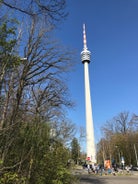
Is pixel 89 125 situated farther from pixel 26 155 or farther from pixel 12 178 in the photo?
pixel 26 155

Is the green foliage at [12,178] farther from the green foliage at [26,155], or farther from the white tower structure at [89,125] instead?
the white tower structure at [89,125]

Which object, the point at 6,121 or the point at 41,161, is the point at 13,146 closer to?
the point at 6,121

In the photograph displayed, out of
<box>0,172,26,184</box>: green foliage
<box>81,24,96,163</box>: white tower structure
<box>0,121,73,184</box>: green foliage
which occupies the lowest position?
<box>0,172,26,184</box>: green foliage

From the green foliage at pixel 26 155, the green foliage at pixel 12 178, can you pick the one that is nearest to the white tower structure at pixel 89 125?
the green foliage at pixel 26 155

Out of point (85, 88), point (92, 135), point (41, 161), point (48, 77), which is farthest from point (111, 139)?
point (41, 161)

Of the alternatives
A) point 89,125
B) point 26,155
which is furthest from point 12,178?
point 89,125

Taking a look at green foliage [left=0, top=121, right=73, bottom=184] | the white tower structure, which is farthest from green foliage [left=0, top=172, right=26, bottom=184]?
the white tower structure

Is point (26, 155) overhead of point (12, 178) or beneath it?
overhead

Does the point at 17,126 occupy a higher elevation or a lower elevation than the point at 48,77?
lower

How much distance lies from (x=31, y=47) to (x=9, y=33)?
0.70m

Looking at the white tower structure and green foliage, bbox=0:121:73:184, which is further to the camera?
the white tower structure

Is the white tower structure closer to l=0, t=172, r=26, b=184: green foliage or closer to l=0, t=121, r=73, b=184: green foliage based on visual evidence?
l=0, t=121, r=73, b=184: green foliage

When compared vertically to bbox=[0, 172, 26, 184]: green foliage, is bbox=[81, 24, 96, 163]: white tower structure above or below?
above

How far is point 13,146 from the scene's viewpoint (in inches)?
181
